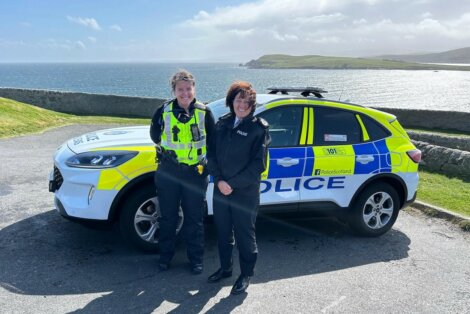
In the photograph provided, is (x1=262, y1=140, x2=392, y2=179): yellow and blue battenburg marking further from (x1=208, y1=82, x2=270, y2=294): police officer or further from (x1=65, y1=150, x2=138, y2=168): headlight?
(x1=65, y1=150, x2=138, y2=168): headlight

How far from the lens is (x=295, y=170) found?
4.67 metres

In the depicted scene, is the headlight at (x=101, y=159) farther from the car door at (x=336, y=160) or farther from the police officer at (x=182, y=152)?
the car door at (x=336, y=160)

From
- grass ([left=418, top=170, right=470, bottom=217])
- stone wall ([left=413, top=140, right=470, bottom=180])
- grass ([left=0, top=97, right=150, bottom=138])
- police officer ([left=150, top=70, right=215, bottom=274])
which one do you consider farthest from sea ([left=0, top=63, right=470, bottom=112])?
police officer ([left=150, top=70, right=215, bottom=274])

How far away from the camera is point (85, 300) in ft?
11.8

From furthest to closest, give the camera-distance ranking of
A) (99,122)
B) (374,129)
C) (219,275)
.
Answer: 1. (99,122)
2. (374,129)
3. (219,275)

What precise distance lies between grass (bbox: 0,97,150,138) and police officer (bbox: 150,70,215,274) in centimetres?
885

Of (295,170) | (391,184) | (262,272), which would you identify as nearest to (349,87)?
(391,184)

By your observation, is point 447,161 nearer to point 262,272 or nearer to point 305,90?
point 305,90

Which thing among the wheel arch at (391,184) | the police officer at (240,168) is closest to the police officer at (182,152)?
the police officer at (240,168)

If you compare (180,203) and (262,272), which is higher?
(180,203)

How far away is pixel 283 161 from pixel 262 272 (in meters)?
1.16

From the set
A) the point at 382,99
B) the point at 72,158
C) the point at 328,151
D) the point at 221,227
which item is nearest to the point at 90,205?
the point at 72,158

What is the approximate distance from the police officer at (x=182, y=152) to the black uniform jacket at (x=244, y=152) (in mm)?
330

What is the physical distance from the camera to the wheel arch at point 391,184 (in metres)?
5.07
